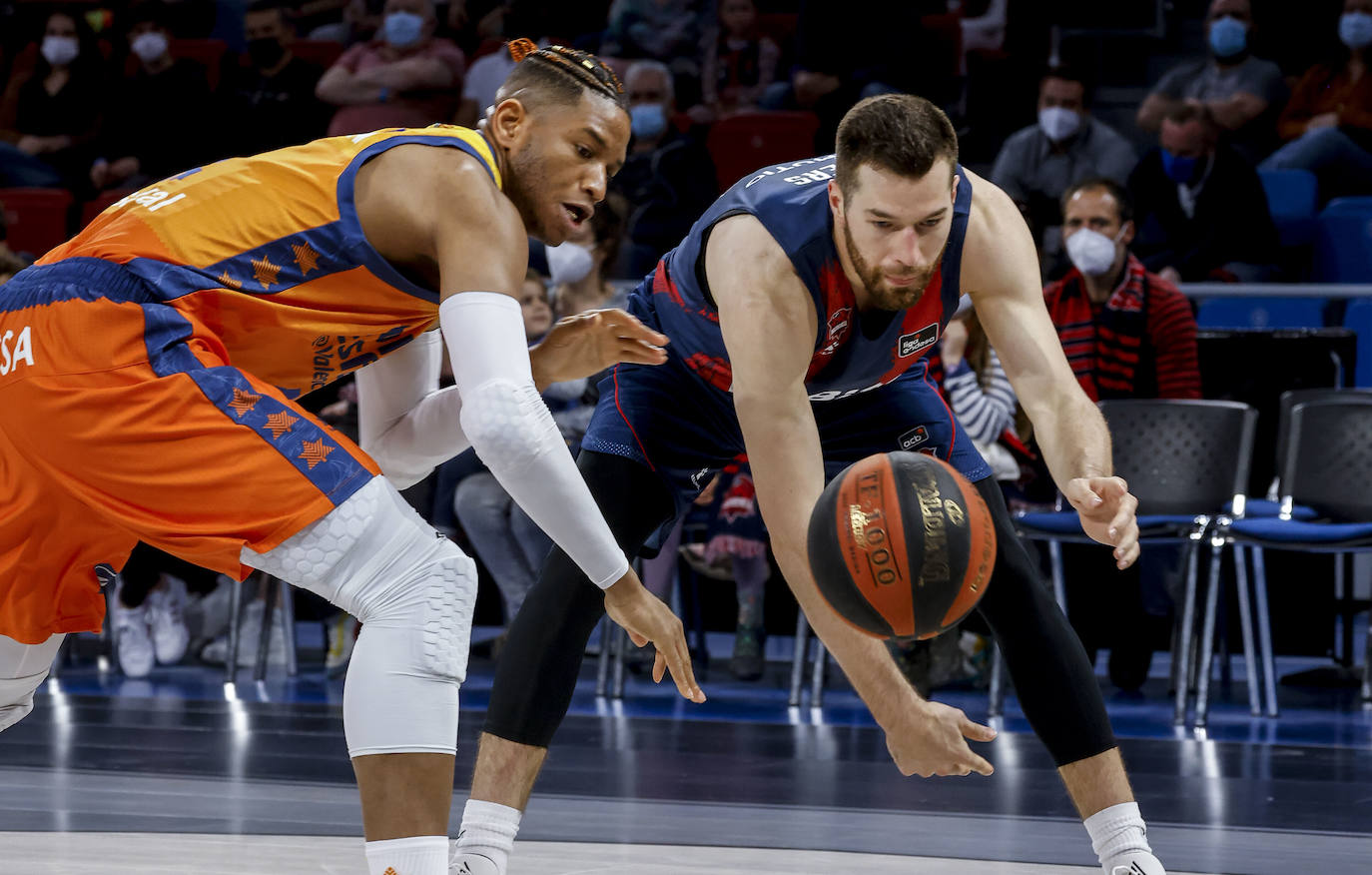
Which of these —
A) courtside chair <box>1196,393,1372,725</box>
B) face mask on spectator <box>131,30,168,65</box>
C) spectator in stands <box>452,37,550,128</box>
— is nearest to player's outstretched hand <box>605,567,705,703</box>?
courtside chair <box>1196,393,1372,725</box>

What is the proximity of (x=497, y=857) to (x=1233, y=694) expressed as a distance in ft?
13.8

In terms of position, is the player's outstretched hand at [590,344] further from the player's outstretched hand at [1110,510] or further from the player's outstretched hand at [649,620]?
the player's outstretched hand at [1110,510]

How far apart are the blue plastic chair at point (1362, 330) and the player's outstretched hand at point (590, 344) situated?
4.94 metres

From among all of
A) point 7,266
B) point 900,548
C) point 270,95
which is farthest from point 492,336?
A: point 270,95

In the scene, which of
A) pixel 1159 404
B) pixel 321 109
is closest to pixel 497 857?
pixel 1159 404

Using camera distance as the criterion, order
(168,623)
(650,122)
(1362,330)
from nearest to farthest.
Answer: (1362,330) < (168,623) < (650,122)

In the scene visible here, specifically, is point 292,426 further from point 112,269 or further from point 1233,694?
point 1233,694

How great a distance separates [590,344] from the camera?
123 inches

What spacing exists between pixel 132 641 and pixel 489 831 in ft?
14.4

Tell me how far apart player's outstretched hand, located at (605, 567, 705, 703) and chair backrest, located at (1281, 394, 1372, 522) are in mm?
4156

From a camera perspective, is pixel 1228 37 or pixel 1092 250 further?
pixel 1228 37

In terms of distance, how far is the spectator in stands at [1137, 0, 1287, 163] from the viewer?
8875 mm

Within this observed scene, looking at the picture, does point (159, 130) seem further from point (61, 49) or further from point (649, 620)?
point (649, 620)

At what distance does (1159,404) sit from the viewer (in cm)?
625
